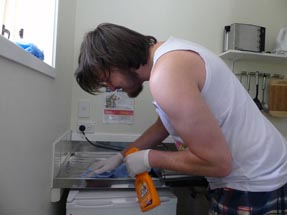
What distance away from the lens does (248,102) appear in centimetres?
79

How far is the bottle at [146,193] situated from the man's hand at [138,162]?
0.12ft

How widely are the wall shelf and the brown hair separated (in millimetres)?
982

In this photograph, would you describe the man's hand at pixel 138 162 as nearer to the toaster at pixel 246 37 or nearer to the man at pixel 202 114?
the man at pixel 202 114

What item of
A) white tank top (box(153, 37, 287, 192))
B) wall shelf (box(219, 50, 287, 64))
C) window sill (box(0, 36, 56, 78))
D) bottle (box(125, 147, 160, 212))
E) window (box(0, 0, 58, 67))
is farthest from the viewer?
wall shelf (box(219, 50, 287, 64))

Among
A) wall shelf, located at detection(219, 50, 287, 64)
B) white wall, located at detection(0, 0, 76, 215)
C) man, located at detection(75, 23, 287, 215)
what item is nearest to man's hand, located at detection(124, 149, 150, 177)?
man, located at detection(75, 23, 287, 215)

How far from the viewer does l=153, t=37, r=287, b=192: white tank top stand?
0.75m

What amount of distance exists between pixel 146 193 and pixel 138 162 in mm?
115

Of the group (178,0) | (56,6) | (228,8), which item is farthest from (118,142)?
(228,8)

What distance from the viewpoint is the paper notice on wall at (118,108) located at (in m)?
1.72

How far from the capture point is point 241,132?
77 centimetres

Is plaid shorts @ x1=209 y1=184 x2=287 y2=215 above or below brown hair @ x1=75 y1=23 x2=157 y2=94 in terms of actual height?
below

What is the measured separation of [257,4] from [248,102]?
4.50 ft

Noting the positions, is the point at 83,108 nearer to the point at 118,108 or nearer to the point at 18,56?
the point at 118,108

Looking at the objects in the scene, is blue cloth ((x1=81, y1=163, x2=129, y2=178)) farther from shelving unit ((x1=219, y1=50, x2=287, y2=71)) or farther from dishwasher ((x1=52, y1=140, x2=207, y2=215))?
shelving unit ((x1=219, y1=50, x2=287, y2=71))
